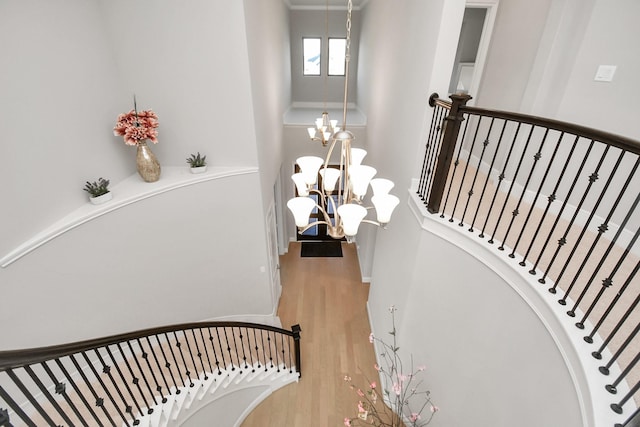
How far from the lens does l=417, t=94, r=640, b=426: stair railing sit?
141 cm

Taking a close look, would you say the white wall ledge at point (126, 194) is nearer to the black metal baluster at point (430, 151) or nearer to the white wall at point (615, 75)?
the black metal baluster at point (430, 151)

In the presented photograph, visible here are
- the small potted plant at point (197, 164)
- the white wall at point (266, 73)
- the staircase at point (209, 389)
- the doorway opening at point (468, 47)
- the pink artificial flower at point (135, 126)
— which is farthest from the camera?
the doorway opening at point (468, 47)

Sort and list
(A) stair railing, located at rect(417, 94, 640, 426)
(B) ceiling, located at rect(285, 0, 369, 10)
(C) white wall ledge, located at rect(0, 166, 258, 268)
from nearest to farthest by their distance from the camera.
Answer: (A) stair railing, located at rect(417, 94, 640, 426) < (C) white wall ledge, located at rect(0, 166, 258, 268) < (B) ceiling, located at rect(285, 0, 369, 10)

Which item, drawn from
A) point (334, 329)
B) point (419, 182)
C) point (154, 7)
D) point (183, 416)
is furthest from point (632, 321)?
point (154, 7)

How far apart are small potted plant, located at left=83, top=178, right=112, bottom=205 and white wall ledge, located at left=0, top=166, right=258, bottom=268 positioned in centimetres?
5

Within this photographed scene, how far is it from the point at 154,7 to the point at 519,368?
4623 millimetres

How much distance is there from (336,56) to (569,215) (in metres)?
6.98

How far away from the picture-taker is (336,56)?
7961 millimetres

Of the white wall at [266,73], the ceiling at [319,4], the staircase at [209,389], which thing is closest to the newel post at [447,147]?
the white wall at [266,73]

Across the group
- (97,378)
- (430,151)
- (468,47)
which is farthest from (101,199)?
(468,47)

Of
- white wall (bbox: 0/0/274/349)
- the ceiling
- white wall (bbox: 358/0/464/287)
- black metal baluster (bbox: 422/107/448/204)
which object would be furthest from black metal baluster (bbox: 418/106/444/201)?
the ceiling

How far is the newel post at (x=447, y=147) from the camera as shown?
220 centimetres

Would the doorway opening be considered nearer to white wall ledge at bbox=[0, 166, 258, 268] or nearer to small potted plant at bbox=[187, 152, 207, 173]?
white wall ledge at bbox=[0, 166, 258, 268]

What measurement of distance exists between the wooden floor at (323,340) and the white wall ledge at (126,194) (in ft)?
10.2
